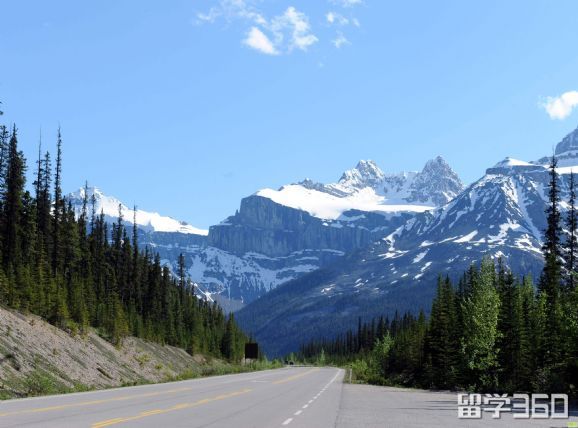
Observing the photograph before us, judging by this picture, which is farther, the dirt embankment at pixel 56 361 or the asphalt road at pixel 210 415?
the dirt embankment at pixel 56 361

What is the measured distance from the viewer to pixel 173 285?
14050 cm

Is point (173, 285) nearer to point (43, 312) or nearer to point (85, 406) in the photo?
point (43, 312)

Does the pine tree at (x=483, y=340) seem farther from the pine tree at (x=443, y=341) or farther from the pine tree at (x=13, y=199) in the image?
the pine tree at (x=13, y=199)

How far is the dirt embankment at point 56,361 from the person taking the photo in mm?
33594

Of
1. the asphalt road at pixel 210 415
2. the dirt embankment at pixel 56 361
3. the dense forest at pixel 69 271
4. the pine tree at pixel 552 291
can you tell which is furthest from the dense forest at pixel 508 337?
the dense forest at pixel 69 271

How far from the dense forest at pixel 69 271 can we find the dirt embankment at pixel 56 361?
256 centimetres

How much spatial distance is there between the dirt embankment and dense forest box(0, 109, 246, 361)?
256cm

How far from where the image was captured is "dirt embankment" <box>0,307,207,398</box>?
110 feet

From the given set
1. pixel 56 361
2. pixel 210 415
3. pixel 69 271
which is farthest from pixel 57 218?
pixel 210 415

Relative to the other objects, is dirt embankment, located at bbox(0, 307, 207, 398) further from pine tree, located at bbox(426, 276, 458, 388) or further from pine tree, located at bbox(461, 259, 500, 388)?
pine tree, located at bbox(461, 259, 500, 388)

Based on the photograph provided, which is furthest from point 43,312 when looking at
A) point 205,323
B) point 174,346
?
point 205,323

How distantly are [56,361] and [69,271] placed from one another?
123 ft

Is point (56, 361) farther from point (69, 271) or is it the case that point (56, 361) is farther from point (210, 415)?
point (69, 271)

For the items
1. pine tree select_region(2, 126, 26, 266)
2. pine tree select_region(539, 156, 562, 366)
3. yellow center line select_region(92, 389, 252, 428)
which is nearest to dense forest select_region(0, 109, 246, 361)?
pine tree select_region(2, 126, 26, 266)
